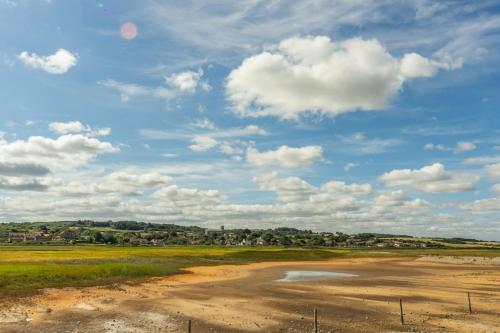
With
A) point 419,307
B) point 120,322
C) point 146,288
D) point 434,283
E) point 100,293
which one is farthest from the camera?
point 434,283

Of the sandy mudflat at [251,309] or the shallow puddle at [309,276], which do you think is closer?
the sandy mudflat at [251,309]

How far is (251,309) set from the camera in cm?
4028

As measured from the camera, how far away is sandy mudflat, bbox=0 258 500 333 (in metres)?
32.7

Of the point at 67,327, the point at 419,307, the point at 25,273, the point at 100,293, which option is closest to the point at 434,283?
the point at 419,307

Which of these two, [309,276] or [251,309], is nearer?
[251,309]

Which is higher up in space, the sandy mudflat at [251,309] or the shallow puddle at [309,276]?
the shallow puddle at [309,276]

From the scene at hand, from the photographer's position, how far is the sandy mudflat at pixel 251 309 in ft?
107

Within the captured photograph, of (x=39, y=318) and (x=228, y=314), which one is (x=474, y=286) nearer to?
(x=228, y=314)

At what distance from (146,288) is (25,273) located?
65.2ft

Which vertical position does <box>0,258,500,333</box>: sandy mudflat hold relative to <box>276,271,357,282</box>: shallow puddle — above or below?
below

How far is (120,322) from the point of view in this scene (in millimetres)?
33969

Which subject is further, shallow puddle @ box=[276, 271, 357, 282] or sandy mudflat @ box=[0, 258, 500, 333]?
shallow puddle @ box=[276, 271, 357, 282]

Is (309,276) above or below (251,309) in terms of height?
above

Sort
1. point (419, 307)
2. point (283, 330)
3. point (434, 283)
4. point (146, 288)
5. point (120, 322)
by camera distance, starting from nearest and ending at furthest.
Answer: point (283, 330) < point (120, 322) < point (419, 307) < point (146, 288) < point (434, 283)
